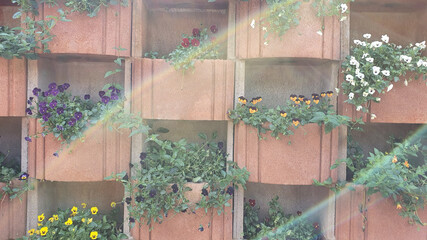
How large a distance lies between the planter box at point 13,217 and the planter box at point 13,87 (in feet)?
1.95

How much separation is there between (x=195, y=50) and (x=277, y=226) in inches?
63.9

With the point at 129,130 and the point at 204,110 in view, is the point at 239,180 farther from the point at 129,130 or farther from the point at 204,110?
the point at 129,130

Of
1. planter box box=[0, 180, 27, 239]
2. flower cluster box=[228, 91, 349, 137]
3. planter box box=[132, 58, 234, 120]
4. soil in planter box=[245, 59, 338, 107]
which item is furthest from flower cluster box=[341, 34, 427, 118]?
planter box box=[0, 180, 27, 239]

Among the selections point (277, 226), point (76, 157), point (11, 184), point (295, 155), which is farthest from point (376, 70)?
point (11, 184)

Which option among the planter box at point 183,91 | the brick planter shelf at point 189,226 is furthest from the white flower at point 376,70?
the brick planter shelf at point 189,226

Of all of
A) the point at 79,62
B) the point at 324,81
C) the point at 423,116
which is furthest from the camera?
the point at 79,62

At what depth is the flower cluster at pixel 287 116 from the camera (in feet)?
6.30

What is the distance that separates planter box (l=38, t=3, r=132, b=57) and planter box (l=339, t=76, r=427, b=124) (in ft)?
6.60

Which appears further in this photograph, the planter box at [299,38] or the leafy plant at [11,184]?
the leafy plant at [11,184]

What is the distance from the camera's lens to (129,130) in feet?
6.86

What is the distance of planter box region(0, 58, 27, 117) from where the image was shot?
6.68 ft

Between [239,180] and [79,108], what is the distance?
4.43 feet

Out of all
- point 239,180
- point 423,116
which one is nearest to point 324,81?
point 423,116

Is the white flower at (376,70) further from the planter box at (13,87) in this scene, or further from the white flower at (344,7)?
the planter box at (13,87)
